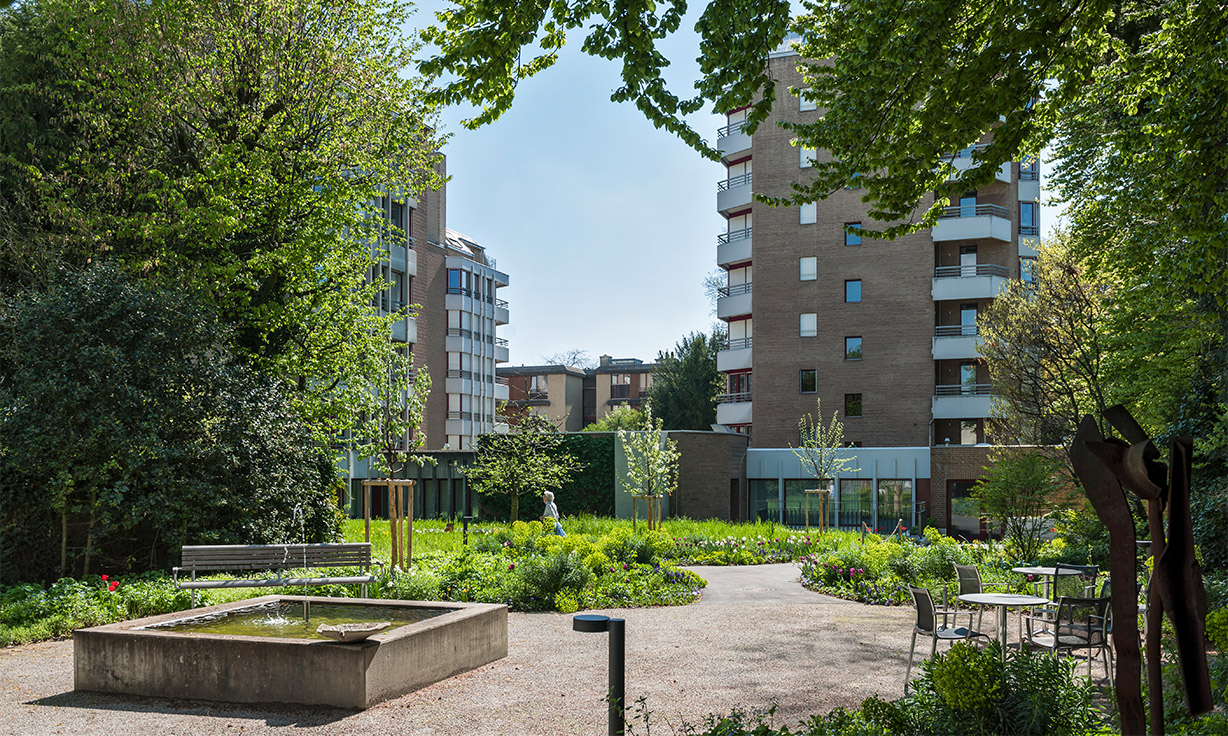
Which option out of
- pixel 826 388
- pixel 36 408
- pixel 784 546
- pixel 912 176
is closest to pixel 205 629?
pixel 36 408

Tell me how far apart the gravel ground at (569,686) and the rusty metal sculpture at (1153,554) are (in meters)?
3.52

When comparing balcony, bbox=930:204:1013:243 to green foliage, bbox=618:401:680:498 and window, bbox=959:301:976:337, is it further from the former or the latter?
green foliage, bbox=618:401:680:498

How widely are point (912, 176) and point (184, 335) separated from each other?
12.8 m

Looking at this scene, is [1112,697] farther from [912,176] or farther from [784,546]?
[784,546]

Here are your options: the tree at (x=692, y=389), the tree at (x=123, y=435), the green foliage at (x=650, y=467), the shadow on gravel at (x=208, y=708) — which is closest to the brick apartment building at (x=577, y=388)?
the tree at (x=692, y=389)

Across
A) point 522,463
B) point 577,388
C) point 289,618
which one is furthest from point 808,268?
point 577,388

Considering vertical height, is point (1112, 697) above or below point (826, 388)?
below

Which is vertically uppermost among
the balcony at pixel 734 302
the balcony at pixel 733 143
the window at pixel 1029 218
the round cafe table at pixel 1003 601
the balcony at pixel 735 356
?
the balcony at pixel 733 143

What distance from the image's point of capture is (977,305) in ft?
135

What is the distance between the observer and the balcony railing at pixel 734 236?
45.9 metres

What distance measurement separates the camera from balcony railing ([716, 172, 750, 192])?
45.4 meters

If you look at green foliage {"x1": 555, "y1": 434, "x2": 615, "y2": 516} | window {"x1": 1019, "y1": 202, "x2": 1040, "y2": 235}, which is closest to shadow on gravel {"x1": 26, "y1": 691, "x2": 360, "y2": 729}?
green foliage {"x1": 555, "y1": 434, "x2": 615, "y2": 516}

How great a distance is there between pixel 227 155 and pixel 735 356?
98.6ft

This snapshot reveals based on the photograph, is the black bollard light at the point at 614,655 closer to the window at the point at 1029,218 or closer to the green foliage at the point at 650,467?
the green foliage at the point at 650,467
